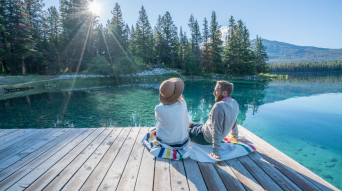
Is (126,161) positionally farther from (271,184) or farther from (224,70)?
(224,70)

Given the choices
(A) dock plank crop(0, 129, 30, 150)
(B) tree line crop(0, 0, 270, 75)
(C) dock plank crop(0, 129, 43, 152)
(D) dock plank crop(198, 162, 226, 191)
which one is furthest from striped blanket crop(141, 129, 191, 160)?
(B) tree line crop(0, 0, 270, 75)

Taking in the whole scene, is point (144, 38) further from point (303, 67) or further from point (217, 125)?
point (303, 67)

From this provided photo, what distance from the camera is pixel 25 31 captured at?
24.9 meters

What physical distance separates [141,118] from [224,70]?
112 ft

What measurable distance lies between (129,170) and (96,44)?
1370 inches

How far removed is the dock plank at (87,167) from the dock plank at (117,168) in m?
0.27

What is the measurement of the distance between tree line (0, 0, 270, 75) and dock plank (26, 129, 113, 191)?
86.8 ft

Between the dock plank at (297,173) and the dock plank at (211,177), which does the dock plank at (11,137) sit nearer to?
the dock plank at (211,177)

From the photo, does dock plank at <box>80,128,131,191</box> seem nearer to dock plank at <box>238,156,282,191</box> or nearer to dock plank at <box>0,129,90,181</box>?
dock plank at <box>0,129,90,181</box>

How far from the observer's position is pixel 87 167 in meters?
2.45

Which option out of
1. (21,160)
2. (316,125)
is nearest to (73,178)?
(21,160)

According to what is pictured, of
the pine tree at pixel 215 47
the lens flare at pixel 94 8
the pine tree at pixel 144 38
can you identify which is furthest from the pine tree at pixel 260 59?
the lens flare at pixel 94 8

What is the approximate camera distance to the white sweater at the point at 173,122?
258 cm

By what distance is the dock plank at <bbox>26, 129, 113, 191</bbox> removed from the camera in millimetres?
2053
